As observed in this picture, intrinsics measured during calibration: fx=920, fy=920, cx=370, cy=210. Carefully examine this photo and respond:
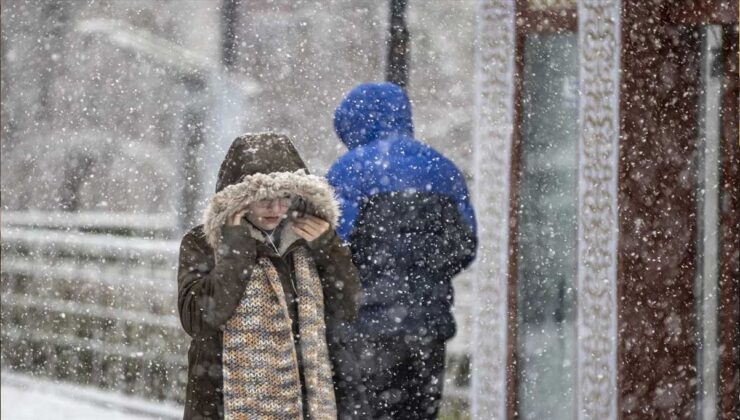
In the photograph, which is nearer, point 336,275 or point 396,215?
point 336,275

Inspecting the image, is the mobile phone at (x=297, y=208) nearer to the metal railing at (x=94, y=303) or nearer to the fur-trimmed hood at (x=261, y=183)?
the fur-trimmed hood at (x=261, y=183)

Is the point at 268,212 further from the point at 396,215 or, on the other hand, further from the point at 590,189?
the point at 590,189

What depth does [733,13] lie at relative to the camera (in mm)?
2707

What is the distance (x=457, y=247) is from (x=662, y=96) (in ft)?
2.55

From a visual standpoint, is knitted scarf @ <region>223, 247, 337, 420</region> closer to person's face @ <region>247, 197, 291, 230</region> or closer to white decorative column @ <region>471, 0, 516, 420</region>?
A: person's face @ <region>247, 197, 291, 230</region>

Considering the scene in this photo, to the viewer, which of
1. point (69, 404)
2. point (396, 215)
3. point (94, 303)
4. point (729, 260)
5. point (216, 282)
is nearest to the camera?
A: point (216, 282)

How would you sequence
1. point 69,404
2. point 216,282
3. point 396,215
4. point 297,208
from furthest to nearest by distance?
point 69,404, point 396,215, point 297,208, point 216,282

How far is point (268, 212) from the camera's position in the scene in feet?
7.16

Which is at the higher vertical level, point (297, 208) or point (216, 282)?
point (297, 208)

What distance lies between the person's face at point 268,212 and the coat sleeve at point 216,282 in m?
0.08

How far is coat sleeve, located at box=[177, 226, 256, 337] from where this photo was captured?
6.85 ft

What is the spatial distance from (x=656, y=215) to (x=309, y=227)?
1.15 meters

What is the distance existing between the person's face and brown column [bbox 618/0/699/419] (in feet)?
3.45

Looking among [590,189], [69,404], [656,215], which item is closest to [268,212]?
[590,189]
